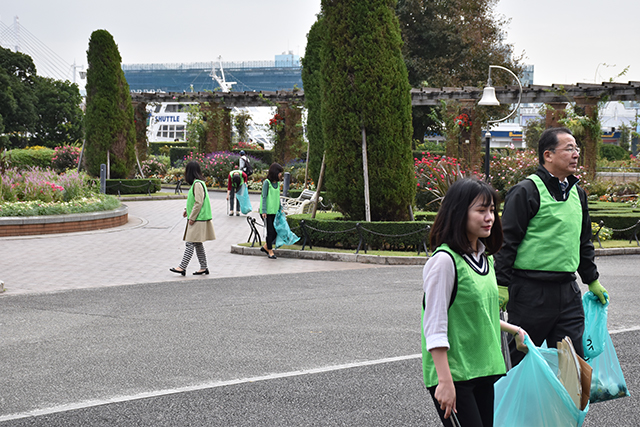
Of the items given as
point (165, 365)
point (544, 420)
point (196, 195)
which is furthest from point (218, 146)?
point (544, 420)

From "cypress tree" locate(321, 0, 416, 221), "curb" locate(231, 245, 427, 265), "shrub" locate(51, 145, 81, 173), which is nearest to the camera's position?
"curb" locate(231, 245, 427, 265)

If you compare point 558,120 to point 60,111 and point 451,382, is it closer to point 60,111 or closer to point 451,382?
point 451,382

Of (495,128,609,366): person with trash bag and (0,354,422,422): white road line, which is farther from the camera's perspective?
(0,354,422,422): white road line

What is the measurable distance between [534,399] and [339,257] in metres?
9.26

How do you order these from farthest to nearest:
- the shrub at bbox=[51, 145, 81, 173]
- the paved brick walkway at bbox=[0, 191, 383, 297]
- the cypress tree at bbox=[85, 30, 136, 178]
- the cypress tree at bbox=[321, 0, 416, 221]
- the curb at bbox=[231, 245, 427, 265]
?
the shrub at bbox=[51, 145, 81, 173]
the cypress tree at bbox=[85, 30, 136, 178]
the cypress tree at bbox=[321, 0, 416, 221]
the curb at bbox=[231, 245, 427, 265]
the paved brick walkway at bbox=[0, 191, 383, 297]

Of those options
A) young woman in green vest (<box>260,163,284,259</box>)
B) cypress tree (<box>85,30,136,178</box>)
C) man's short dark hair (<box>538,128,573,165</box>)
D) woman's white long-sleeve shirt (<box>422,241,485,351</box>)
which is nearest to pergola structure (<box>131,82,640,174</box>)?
cypress tree (<box>85,30,136,178</box>)

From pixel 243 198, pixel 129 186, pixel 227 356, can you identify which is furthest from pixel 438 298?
pixel 129 186

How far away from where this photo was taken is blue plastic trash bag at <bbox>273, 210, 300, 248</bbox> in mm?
12250

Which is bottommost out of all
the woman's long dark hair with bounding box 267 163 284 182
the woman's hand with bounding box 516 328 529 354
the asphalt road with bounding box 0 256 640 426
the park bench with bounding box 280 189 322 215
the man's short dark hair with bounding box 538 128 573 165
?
the asphalt road with bounding box 0 256 640 426

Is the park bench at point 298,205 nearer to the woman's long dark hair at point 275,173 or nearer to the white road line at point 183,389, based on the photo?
the woman's long dark hair at point 275,173

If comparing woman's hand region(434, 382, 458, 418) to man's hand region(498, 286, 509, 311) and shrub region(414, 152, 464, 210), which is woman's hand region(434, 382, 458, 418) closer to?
man's hand region(498, 286, 509, 311)

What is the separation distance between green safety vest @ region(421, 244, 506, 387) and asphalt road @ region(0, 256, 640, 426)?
1.58m

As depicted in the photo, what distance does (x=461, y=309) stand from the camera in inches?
106

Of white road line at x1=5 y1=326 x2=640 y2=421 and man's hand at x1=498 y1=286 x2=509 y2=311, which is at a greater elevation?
man's hand at x1=498 y1=286 x2=509 y2=311
